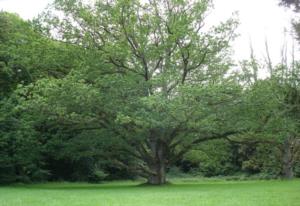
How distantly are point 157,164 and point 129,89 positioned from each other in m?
5.52

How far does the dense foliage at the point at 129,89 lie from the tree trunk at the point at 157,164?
6 centimetres

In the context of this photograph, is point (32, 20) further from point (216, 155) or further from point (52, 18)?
point (216, 155)

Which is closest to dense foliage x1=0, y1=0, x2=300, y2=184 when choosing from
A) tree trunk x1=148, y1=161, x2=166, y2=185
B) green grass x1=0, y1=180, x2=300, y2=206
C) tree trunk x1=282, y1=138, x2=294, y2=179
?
tree trunk x1=148, y1=161, x2=166, y2=185

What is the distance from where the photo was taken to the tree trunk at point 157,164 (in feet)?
98.3

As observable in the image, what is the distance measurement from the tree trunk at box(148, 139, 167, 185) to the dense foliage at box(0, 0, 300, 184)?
0.06 m

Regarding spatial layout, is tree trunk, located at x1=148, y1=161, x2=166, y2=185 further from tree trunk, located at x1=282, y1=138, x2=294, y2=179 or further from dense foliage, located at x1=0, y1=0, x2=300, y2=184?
tree trunk, located at x1=282, y1=138, x2=294, y2=179

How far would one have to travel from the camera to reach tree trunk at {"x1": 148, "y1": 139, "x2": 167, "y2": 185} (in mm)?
29969

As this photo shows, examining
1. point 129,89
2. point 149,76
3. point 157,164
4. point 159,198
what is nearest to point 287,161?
point 157,164

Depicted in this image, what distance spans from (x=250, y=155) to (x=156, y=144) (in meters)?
19.4

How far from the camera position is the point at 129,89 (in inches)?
1077

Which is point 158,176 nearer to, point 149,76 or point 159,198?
point 149,76

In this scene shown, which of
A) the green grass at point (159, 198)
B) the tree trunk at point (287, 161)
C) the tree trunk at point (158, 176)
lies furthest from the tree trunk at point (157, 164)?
the tree trunk at point (287, 161)

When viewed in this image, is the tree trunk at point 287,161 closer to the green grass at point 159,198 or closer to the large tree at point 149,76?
the large tree at point 149,76

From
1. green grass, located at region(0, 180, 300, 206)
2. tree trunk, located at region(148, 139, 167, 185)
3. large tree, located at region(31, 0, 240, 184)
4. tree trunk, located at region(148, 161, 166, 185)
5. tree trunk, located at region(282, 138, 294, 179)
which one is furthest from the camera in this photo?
tree trunk, located at region(282, 138, 294, 179)
